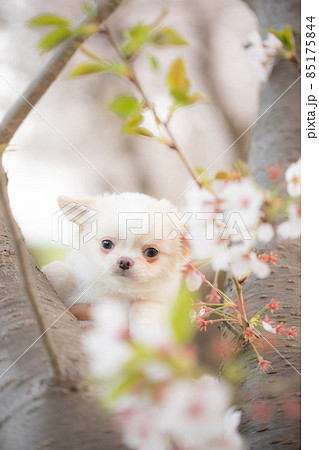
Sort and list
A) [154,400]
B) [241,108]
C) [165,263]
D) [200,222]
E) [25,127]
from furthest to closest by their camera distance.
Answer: [241,108] → [25,127] → [165,263] → [200,222] → [154,400]

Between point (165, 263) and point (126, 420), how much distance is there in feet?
0.92

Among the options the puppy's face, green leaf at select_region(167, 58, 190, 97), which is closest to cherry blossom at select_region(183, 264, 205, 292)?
the puppy's face

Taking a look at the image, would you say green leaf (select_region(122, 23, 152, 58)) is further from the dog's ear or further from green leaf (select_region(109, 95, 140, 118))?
the dog's ear

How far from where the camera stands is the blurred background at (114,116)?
0.73 meters

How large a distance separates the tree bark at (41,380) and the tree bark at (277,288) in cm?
16

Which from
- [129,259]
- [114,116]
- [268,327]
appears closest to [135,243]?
[129,259]

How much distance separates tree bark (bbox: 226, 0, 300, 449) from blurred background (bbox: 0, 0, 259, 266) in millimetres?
52

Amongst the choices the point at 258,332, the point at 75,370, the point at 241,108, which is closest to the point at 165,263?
the point at 258,332

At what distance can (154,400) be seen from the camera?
290mm

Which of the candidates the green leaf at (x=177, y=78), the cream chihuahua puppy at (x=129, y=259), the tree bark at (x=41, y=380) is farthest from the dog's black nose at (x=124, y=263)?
the green leaf at (x=177, y=78)

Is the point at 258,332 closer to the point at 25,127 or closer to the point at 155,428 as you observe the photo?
the point at 155,428

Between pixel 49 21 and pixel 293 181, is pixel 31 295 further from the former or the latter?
pixel 293 181

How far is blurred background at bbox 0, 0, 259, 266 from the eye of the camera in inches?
28.5

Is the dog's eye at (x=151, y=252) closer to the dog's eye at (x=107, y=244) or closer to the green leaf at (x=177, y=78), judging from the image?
the dog's eye at (x=107, y=244)
